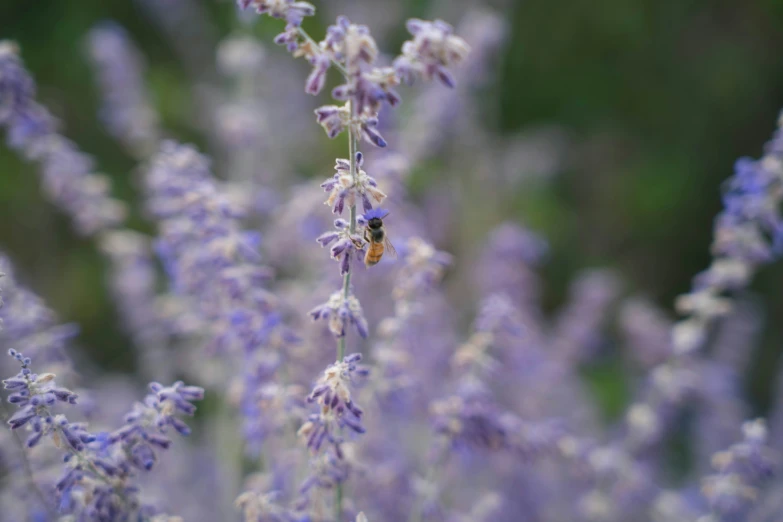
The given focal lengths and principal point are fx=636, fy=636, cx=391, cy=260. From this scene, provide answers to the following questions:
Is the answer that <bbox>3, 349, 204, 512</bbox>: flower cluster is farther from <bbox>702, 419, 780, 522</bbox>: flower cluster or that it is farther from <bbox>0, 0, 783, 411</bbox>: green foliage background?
<bbox>0, 0, 783, 411</bbox>: green foliage background

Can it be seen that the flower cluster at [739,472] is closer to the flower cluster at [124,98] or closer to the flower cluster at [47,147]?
the flower cluster at [47,147]

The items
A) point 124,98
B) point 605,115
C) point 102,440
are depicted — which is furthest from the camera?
point 605,115

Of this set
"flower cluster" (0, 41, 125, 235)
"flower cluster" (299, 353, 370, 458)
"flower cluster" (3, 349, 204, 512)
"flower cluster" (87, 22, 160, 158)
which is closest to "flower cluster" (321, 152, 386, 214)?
"flower cluster" (299, 353, 370, 458)

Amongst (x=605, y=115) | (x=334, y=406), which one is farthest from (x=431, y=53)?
(x=605, y=115)

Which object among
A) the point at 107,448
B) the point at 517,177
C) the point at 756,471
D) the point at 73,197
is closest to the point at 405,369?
the point at 107,448

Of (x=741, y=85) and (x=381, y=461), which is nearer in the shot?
(x=381, y=461)

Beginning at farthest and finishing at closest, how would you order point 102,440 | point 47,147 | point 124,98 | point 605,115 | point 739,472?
1. point 605,115
2. point 124,98
3. point 47,147
4. point 739,472
5. point 102,440

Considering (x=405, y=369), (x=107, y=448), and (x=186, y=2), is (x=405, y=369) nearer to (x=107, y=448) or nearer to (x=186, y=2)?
(x=107, y=448)

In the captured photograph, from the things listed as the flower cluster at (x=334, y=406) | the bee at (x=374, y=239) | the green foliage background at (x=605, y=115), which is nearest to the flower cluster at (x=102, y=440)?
the flower cluster at (x=334, y=406)

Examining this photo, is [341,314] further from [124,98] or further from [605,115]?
[605,115]
